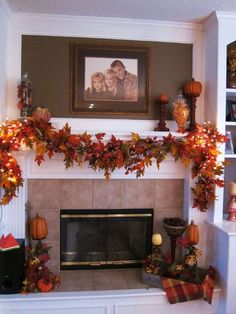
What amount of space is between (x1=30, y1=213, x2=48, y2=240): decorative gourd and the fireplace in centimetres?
21

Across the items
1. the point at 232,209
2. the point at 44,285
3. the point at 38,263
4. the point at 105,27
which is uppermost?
the point at 105,27

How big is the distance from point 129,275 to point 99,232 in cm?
45

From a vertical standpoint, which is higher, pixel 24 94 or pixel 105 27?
pixel 105 27

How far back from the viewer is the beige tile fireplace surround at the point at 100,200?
2.42m

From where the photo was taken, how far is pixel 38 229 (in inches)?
89.7

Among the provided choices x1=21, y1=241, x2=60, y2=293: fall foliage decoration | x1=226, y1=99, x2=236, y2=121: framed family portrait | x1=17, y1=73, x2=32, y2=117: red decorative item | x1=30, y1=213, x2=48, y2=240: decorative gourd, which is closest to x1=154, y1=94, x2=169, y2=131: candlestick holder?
x1=226, y1=99, x2=236, y2=121: framed family portrait

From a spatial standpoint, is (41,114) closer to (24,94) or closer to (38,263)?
(24,94)

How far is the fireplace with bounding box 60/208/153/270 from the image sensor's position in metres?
2.52

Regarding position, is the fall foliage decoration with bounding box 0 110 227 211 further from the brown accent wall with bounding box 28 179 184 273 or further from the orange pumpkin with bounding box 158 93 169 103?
the orange pumpkin with bounding box 158 93 169 103

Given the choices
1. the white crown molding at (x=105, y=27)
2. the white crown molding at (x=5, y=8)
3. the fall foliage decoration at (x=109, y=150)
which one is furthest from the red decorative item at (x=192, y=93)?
the white crown molding at (x=5, y=8)

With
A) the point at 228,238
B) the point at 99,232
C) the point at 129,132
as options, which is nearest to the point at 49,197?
the point at 99,232

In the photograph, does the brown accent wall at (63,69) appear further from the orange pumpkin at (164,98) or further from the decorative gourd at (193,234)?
the decorative gourd at (193,234)

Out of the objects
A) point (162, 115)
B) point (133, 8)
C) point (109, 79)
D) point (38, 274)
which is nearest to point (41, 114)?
point (109, 79)

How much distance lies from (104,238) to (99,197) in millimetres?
394
